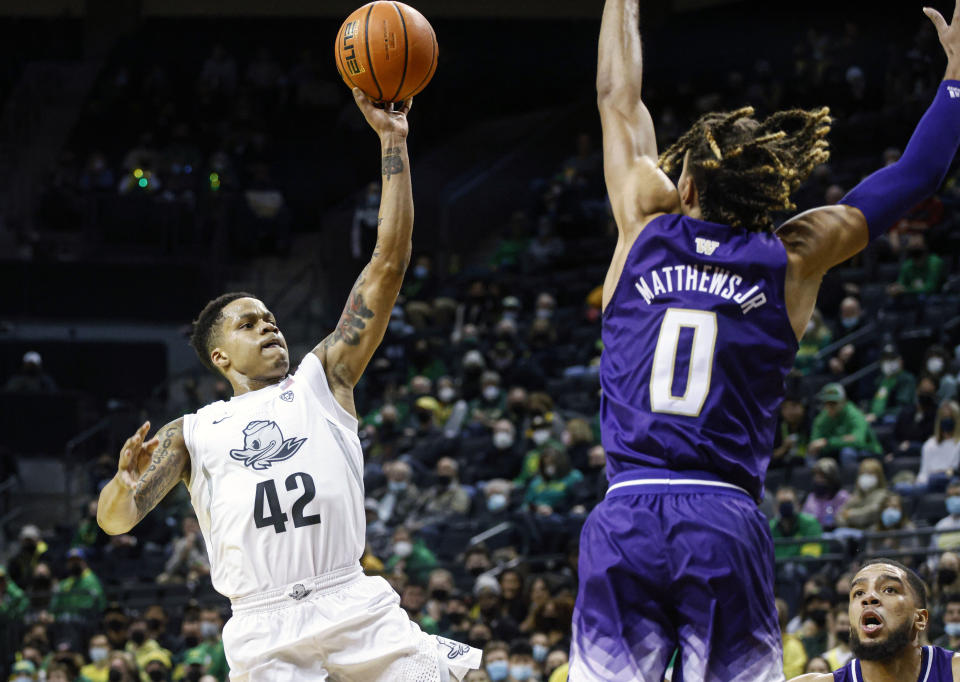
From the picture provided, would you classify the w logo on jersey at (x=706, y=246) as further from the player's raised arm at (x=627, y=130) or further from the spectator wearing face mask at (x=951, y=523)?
the spectator wearing face mask at (x=951, y=523)

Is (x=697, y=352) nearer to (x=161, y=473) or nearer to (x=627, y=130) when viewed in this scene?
(x=627, y=130)

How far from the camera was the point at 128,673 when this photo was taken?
10.7 m

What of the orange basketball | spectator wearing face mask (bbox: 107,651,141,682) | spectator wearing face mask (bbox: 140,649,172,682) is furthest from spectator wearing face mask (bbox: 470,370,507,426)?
the orange basketball

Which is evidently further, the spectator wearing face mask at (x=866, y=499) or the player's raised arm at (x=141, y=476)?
the spectator wearing face mask at (x=866, y=499)

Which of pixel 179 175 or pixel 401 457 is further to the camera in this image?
pixel 179 175

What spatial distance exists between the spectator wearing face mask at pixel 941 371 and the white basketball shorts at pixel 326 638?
7144 mm

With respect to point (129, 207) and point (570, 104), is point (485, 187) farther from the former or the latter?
point (129, 207)

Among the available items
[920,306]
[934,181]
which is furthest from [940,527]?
[934,181]

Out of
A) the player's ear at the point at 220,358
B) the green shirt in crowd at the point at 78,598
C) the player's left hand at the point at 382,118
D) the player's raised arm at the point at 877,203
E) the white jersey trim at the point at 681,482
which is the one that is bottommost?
the green shirt in crowd at the point at 78,598

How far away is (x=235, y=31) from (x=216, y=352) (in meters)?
19.2

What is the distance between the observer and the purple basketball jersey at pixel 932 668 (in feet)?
16.4

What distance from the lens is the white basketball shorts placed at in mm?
4523

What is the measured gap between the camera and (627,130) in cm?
396

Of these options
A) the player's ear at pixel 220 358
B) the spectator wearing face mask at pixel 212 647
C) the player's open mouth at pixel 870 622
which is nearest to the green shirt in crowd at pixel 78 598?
the spectator wearing face mask at pixel 212 647
